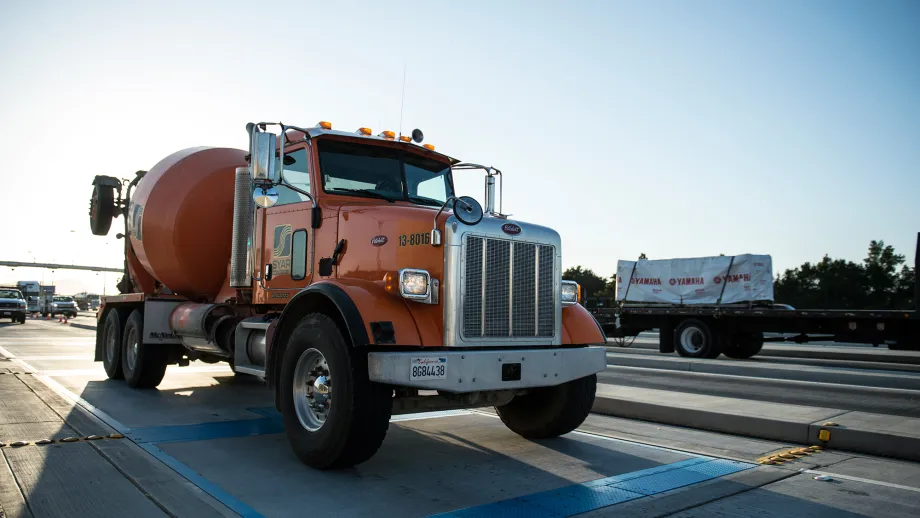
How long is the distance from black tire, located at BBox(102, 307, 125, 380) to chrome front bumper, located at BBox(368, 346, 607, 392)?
7.16 meters

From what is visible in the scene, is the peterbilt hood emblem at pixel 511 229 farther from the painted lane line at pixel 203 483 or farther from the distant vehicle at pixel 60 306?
the distant vehicle at pixel 60 306

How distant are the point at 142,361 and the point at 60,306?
49.7 meters

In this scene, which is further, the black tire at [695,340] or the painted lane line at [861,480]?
the black tire at [695,340]

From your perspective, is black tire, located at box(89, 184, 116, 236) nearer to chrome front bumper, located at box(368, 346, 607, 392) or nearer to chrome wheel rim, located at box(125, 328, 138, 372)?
chrome wheel rim, located at box(125, 328, 138, 372)

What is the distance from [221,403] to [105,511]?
183 inches

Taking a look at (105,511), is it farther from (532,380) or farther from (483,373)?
(532,380)

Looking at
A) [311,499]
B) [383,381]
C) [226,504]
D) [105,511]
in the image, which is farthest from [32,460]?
[383,381]

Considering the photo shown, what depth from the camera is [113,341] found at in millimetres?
10969

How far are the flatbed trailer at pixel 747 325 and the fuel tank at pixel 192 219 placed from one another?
13.5 meters

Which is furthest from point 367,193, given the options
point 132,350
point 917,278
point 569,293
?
point 917,278

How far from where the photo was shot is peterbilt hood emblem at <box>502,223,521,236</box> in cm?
576

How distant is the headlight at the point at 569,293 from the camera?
654 cm

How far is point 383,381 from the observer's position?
500cm

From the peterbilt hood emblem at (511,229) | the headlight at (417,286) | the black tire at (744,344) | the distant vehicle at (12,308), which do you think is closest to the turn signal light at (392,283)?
the headlight at (417,286)
